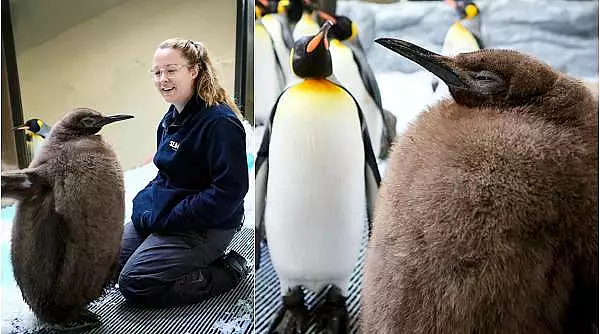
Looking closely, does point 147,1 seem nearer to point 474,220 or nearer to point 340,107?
point 340,107

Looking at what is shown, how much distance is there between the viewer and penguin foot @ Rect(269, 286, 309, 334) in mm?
1220

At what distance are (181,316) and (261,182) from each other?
13.7 inches

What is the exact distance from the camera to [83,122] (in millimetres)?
1281

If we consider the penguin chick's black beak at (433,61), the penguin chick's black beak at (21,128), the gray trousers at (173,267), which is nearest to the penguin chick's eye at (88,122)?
the penguin chick's black beak at (21,128)

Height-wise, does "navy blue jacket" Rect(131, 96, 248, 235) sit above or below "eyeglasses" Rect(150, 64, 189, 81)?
below

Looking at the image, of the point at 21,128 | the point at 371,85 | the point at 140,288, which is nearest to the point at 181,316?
the point at 140,288

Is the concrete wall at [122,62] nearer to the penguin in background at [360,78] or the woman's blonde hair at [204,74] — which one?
the woman's blonde hair at [204,74]

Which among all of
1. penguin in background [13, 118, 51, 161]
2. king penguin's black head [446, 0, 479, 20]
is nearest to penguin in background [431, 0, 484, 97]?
king penguin's black head [446, 0, 479, 20]

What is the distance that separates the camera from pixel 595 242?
0.86m

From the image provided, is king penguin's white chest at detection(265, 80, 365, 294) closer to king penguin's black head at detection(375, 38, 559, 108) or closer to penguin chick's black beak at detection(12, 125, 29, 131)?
king penguin's black head at detection(375, 38, 559, 108)

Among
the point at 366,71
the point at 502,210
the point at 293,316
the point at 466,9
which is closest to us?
the point at 502,210

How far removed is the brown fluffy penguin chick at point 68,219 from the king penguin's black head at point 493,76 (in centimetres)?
72

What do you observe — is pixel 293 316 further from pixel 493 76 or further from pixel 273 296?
pixel 493 76

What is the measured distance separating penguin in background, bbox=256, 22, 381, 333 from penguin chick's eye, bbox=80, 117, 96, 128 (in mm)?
400
